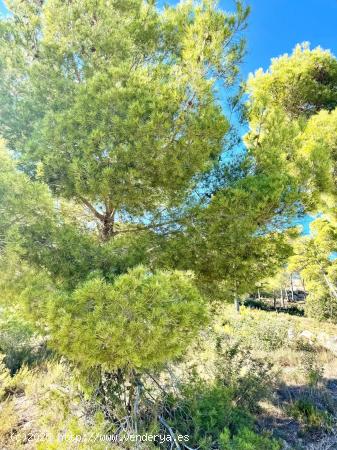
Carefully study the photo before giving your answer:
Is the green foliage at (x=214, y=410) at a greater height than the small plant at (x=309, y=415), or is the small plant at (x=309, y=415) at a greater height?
the green foliage at (x=214, y=410)

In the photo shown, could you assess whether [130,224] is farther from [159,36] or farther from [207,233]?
[159,36]

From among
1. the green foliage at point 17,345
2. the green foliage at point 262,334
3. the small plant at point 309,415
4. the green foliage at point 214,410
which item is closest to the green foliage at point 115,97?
the green foliage at point 214,410

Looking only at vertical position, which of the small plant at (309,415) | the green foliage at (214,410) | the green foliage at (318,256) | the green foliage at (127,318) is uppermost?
the green foliage at (318,256)

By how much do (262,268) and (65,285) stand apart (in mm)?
3021

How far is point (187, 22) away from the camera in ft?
15.2

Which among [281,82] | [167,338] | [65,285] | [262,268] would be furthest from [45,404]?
[281,82]

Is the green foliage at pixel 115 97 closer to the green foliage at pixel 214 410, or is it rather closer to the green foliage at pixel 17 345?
the green foliage at pixel 214 410

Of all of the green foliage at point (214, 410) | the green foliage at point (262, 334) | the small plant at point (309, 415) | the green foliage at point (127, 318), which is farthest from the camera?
the green foliage at point (262, 334)

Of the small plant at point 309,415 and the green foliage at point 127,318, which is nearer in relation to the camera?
the green foliage at point 127,318

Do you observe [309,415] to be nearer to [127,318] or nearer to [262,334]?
[127,318]

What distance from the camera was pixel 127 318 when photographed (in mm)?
2590

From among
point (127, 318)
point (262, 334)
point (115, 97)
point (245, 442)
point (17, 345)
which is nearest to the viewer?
point (127, 318)

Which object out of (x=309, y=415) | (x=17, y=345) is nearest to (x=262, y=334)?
(x=309, y=415)

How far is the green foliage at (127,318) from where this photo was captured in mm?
2562
